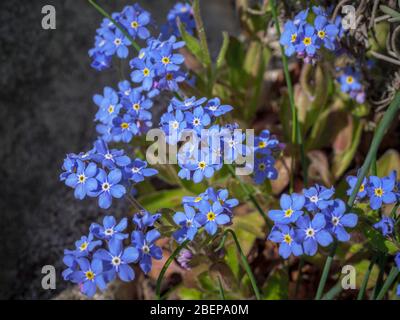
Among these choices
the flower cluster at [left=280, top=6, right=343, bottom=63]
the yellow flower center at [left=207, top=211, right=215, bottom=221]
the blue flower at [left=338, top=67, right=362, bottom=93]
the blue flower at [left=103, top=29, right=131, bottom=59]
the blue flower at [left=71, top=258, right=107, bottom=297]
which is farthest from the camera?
the blue flower at [left=338, top=67, right=362, bottom=93]

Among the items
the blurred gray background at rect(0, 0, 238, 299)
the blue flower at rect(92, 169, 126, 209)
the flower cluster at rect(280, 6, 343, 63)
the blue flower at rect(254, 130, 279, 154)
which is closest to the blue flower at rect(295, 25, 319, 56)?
the flower cluster at rect(280, 6, 343, 63)

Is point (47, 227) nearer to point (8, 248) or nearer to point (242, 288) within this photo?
point (8, 248)

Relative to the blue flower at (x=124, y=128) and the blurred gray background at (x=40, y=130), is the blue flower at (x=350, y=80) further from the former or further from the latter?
the blurred gray background at (x=40, y=130)

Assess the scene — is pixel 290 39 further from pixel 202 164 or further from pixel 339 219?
pixel 339 219

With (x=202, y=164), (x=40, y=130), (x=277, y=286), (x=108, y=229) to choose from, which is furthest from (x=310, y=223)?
(x=40, y=130)

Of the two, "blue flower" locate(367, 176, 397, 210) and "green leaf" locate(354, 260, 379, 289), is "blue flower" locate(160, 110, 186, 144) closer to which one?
"blue flower" locate(367, 176, 397, 210)
